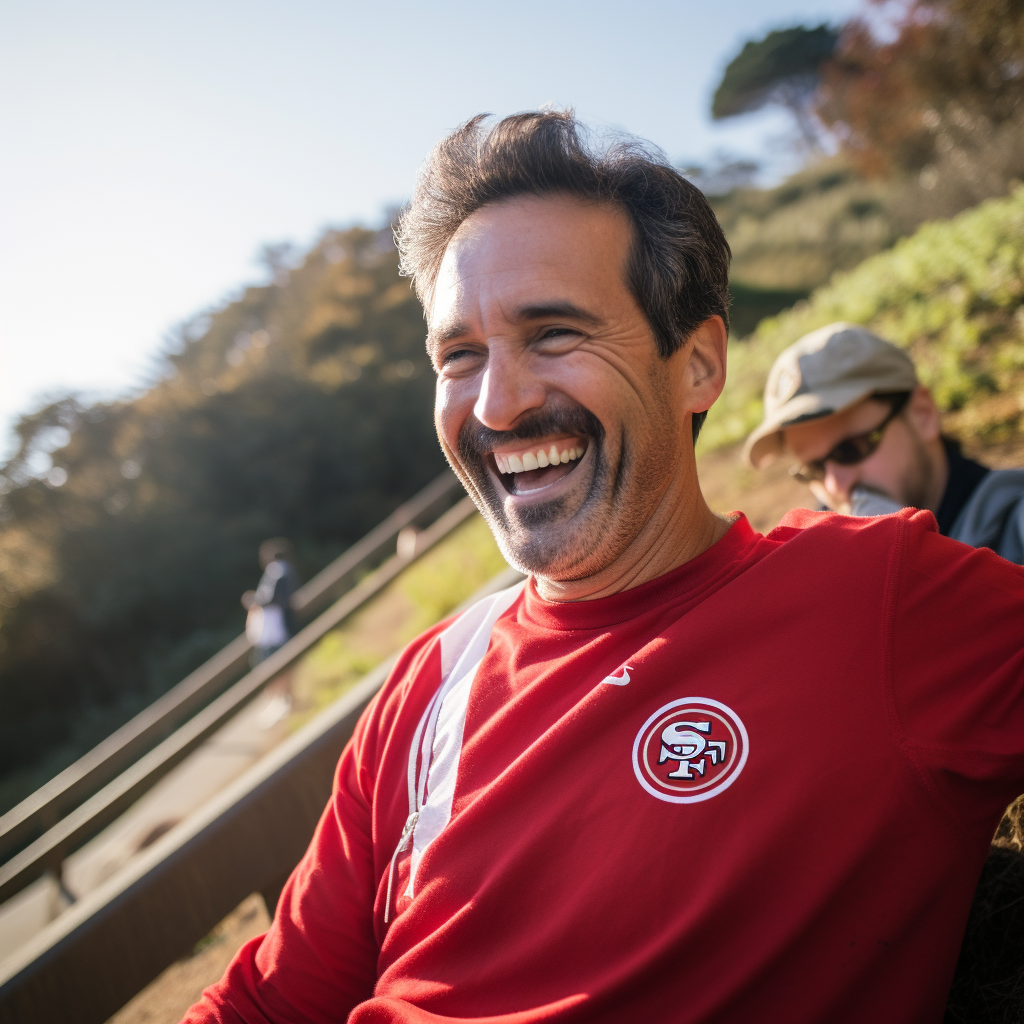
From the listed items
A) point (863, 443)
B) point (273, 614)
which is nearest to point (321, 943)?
point (863, 443)

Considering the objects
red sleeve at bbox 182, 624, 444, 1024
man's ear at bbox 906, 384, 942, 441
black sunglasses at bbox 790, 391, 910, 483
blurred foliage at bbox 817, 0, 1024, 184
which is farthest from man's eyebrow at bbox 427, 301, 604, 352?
blurred foliage at bbox 817, 0, 1024, 184

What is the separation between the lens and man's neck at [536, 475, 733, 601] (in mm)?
1797

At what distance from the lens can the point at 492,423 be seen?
5.84 feet

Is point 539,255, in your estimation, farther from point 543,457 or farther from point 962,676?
point 962,676

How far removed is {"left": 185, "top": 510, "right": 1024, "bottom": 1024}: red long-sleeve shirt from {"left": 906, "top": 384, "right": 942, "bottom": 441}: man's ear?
1368 millimetres

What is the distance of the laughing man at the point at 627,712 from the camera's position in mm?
1238

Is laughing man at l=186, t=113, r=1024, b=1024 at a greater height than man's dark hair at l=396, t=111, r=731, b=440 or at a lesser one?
lesser

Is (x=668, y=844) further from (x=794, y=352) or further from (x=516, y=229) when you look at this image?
(x=794, y=352)

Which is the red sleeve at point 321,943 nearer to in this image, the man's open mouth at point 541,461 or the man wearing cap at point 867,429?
the man's open mouth at point 541,461

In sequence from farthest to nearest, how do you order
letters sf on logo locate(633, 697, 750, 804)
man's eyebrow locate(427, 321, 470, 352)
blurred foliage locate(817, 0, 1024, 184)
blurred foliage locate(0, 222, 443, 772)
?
blurred foliage locate(0, 222, 443, 772) → blurred foliage locate(817, 0, 1024, 184) → man's eyebrow locate(427, 321, 470, 352) → letters sf on logo locate(633, 697, 750, 804)

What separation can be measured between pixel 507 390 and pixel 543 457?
0.60 ft

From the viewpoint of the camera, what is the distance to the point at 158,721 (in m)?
7.71

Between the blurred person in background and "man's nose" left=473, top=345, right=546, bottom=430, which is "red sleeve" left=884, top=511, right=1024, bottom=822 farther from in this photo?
the blurred person in background

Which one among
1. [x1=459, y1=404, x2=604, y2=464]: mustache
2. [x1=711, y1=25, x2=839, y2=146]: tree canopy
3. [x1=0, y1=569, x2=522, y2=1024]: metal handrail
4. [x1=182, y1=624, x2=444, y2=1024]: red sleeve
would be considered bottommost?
[x1=182, y1=624, x2=444, y2=1024]: red sleeve
